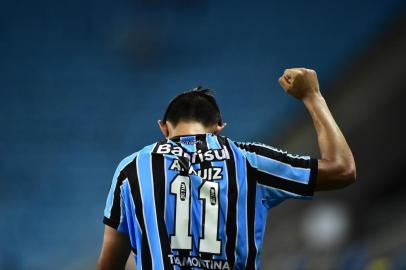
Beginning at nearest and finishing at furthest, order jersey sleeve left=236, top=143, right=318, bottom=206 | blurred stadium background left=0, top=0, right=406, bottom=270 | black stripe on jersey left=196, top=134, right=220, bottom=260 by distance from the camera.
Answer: black stripe on jersey left=196, top=134, right=220, bottom=260
jersey sleeve left=236, top=143, right=318, bottom=206
blurred stadium background left=0, top=0, right=406, bottom=270

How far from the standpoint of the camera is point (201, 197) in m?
Answer: 2.59

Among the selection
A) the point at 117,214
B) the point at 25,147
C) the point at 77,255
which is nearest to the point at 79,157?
the point at 25,147

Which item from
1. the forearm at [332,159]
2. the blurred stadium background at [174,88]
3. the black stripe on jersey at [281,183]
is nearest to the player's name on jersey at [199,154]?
the black stripe on jersey at [281,183]

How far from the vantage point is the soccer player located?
2559 millimetres

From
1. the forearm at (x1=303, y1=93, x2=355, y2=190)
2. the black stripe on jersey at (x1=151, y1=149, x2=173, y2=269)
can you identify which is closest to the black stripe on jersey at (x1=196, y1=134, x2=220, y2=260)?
the black stripe on jersey at (x1=151, y1=149, x2=173, y2=269)

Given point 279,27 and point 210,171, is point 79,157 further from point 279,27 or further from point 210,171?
point 210,171

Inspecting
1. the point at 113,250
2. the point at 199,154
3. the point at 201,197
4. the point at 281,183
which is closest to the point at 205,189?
the point at 201,197

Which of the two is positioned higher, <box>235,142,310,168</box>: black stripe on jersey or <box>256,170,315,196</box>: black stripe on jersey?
<box>235,142,310,168</box>: black stripe on jersey

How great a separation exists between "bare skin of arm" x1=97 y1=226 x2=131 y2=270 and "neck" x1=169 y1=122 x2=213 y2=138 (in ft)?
1.25

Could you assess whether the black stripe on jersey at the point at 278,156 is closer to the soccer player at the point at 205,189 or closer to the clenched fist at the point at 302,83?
the soccer player at the point at 205,189

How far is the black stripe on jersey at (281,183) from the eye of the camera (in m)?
2.66

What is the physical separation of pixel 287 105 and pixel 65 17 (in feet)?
10.3

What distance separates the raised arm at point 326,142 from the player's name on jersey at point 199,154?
0.31 metres

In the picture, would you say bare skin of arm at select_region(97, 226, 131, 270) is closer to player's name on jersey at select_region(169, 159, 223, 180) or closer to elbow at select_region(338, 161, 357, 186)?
player's name on jersey at select_region(169, 159, 223, 180)
